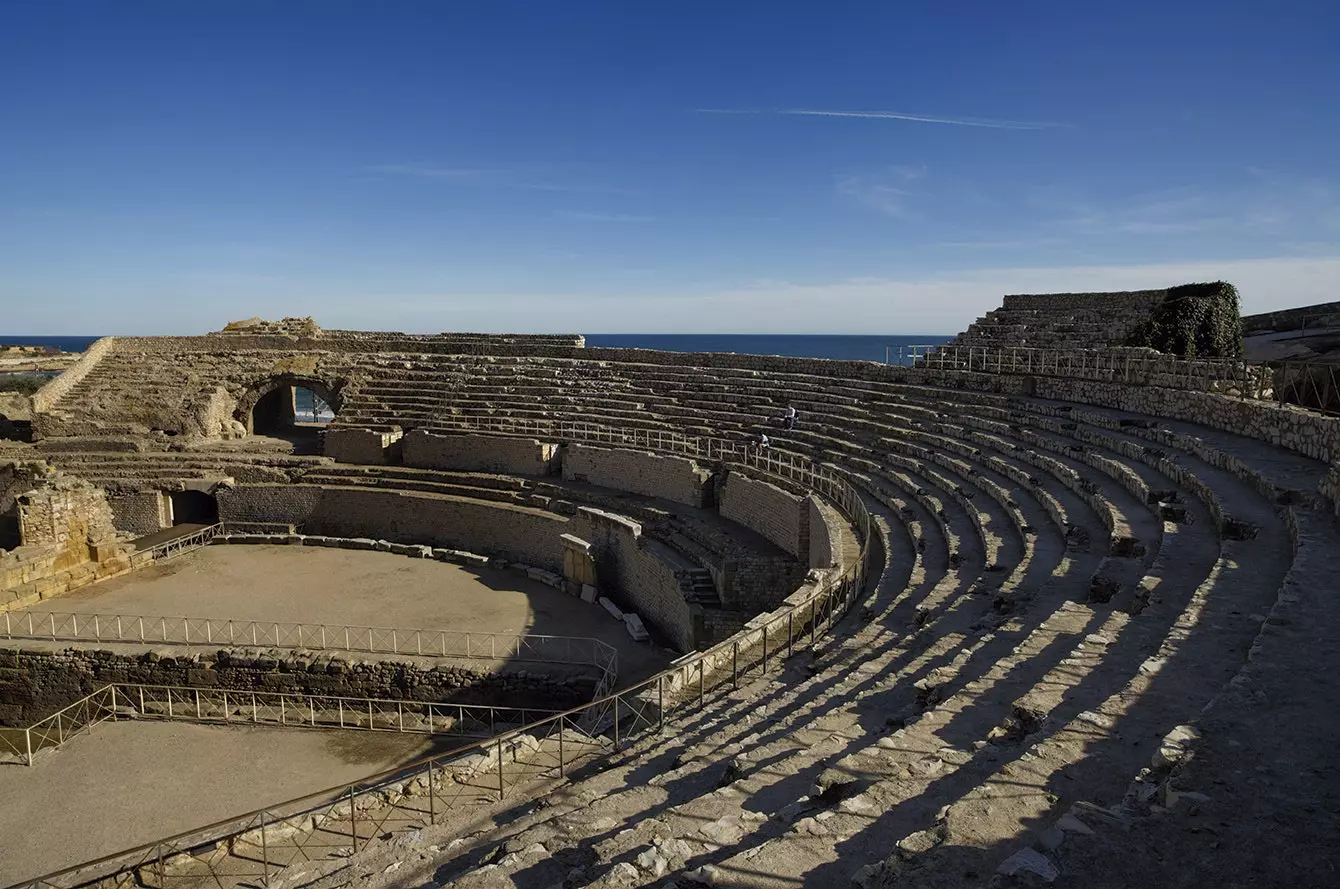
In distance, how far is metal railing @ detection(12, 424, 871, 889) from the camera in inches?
306

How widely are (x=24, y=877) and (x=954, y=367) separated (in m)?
21.4

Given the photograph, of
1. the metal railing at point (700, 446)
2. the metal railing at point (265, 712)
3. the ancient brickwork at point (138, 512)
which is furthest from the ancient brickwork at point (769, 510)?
the ancient brickwork at point (138, 512)

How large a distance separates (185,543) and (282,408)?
39.6ft

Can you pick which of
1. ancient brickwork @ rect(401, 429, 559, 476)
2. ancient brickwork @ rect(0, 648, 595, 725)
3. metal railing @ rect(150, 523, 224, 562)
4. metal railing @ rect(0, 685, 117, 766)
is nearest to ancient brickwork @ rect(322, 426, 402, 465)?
ancient brickwork @ rect(401, 429, 559, 476)

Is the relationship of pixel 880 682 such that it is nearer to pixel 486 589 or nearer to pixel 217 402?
pixel 486 589

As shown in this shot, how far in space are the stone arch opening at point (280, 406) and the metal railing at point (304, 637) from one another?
41.5ft

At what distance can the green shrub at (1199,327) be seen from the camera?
2119cm

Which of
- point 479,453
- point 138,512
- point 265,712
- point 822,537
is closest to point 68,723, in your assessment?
point 265,712

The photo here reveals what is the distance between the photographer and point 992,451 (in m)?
16.2

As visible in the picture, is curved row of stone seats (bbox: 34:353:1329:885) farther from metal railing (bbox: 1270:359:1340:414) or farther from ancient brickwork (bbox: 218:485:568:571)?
ancient brickwork (bbox: 218:485:568:571)

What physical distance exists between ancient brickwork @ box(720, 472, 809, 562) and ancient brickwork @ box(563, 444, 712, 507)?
0.85m

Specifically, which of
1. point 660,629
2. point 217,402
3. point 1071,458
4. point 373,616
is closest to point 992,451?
point 1071,458

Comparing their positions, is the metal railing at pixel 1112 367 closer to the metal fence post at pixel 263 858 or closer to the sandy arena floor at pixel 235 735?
the sandy arena floor at pixel 235 735

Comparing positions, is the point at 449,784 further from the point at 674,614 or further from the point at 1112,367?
the point at 1112,367
